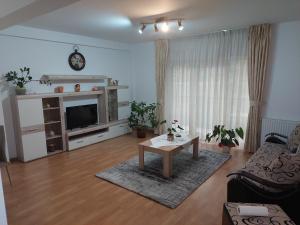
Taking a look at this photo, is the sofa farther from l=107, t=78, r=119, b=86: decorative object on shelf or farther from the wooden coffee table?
l=107, t=78, r=119, b=86: decorative object on shelf

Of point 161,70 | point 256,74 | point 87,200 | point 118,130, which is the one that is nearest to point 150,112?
point 118,130

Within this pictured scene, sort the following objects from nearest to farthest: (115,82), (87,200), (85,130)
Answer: (87,200), (85,130), (115,82)

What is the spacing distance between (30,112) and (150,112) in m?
2.86

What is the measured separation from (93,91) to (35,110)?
1.37 metres

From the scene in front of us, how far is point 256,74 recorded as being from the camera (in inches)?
159

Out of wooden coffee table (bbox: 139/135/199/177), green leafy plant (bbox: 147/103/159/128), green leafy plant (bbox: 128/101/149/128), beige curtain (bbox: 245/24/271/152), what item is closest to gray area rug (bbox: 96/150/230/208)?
wooden coffee table (bbox: 139/135/199/177)

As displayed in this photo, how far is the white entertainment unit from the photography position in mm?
3775

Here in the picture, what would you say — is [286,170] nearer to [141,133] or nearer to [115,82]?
[141,133]

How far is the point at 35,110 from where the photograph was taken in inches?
152

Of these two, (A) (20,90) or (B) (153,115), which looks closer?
(A) (20,90)

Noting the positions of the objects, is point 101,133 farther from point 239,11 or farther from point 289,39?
point 289,39

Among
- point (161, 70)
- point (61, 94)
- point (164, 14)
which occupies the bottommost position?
point (61, 94)

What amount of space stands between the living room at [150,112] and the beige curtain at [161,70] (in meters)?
0.03

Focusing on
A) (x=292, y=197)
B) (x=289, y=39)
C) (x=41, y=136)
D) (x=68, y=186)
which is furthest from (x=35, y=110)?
(x=289, y=39)
